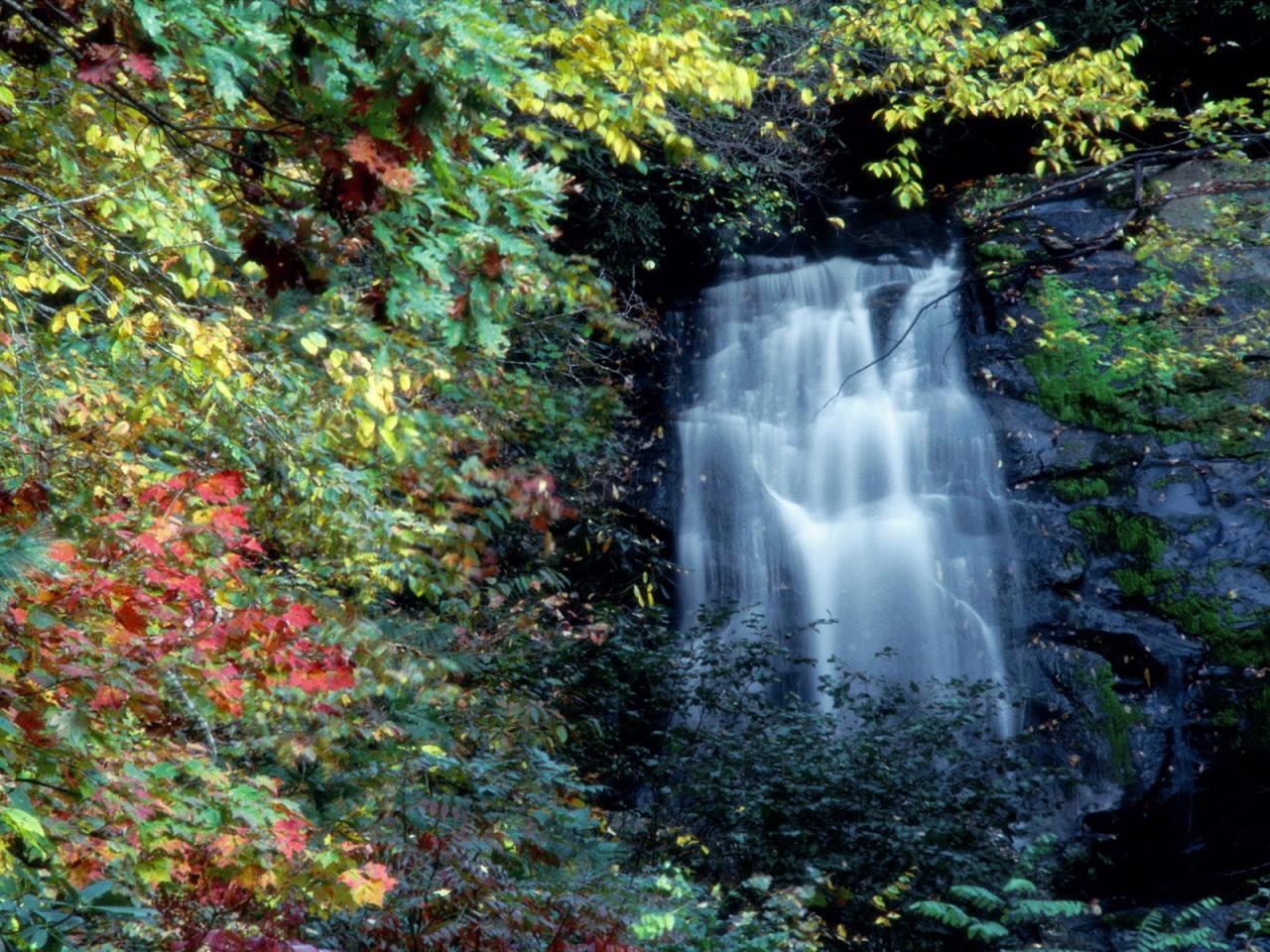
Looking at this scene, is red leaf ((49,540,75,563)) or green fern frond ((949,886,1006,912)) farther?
green fern frond ((949,886,1006,912))

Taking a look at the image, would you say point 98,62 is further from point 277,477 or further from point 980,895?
point 980,895

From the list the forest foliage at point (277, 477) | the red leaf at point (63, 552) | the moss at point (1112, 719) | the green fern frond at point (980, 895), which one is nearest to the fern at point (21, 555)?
the forest foliage at point (277, 477)

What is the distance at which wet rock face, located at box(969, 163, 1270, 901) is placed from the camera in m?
9.34

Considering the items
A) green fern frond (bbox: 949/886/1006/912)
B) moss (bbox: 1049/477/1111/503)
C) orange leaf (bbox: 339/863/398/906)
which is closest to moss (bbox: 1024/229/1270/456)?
moss (bbox: 1049/477/1111/503)

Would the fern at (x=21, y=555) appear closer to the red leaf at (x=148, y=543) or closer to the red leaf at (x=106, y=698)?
the red leaf at (x=106, y=698)

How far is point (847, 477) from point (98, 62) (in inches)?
397

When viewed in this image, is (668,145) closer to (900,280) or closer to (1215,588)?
(1215,588)

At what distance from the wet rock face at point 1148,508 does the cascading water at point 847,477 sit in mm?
466

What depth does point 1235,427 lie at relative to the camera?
10812mm

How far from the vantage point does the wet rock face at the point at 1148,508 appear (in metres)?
9.34

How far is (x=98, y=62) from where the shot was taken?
247 cm

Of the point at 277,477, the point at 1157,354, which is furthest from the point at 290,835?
the point at 1157,354

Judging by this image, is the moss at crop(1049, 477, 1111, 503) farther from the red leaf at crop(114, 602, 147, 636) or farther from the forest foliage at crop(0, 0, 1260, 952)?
the red leaf at crop(114, 602, 147, 636)

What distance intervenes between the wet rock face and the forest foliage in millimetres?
4656
